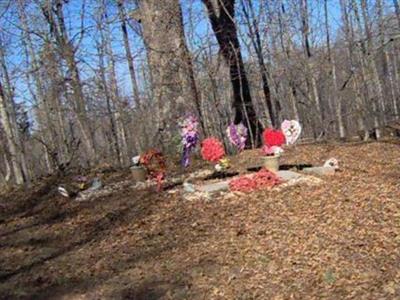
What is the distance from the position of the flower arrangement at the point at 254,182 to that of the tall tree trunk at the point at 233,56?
4564 millimetres

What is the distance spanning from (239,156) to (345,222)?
4969 millimetres

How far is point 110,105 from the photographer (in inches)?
987

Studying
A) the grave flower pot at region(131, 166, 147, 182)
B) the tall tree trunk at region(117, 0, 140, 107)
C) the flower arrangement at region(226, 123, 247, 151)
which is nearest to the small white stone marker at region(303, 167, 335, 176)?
the flower arrangement at region(226, 123, 247, 151)

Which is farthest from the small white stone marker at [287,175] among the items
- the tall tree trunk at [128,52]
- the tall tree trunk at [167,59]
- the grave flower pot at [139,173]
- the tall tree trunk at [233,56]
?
the tall tree trunk at [128,52]

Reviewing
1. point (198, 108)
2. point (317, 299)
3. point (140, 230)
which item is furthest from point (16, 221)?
point (317, 299)

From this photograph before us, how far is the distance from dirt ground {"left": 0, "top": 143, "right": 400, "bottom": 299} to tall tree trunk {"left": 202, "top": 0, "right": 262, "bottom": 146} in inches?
180

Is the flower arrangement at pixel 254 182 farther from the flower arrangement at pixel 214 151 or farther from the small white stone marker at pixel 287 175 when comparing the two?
the flower arrangement at pixel 214 151

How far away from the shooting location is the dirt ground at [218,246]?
173 inches

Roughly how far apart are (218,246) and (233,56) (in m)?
7.42

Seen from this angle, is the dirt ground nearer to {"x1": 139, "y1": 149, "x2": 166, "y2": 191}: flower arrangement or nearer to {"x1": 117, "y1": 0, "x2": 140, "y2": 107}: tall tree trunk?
{"x1": 139, "y1": 149, "x2": 166, "y2": 191}: flower arrangement

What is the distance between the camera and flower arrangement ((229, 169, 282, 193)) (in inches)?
286

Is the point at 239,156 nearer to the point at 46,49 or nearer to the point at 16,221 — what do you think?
the point at 16,221

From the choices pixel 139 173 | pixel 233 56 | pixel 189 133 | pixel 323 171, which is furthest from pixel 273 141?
pixel 233 56

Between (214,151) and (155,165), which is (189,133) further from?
(155,165)
